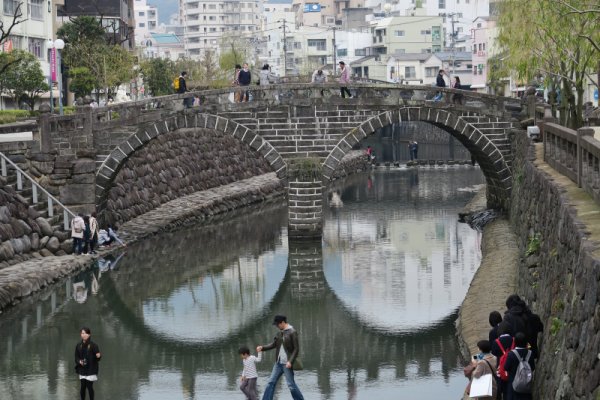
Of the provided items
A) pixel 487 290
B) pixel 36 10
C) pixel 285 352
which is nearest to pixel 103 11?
pixel 36 10

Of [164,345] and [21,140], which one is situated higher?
[21,140]

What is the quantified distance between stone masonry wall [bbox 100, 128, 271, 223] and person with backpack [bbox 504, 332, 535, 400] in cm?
2540

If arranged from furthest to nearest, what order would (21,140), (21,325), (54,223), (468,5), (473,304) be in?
(468,5), (21,140), (54,223), (21,325), (473,304)

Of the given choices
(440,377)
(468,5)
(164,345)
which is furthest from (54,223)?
(468,5)

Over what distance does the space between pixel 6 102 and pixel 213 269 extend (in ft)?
99.0

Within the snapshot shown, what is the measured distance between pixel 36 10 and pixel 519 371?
5274cm

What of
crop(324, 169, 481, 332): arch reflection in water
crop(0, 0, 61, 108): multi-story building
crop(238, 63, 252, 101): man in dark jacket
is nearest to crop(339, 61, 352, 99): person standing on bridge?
crop(238, 63, 252, 101): man in dark jacket

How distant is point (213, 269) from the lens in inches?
1359

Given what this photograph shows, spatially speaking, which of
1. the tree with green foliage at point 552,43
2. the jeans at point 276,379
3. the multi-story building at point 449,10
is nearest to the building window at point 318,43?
the multi-story building at point 449,10

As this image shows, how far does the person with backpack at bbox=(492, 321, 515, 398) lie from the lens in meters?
14.3

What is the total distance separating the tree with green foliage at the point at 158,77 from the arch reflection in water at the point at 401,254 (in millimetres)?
20310

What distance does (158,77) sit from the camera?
2840 inches

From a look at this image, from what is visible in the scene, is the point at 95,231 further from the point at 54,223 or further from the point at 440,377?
the point at 440,377

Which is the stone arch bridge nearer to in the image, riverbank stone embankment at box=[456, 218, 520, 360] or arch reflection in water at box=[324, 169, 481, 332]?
arch reflection in water at box=[324, 169, 481, 332]
